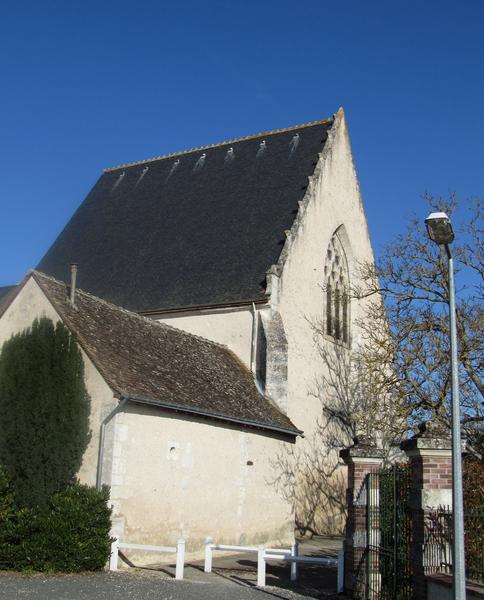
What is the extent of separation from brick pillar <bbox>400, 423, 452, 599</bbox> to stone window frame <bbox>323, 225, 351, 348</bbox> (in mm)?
13347

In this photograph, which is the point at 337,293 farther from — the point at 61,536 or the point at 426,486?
the point at 426,486

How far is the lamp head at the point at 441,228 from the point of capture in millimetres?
7406

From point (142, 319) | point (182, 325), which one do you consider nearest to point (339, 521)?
point (182, 325)

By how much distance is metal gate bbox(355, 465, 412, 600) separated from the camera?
9.20 m

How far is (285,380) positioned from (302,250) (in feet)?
14.4

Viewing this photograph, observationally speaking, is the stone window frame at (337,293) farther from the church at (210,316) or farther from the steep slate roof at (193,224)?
the steep slate roof at (193,224)

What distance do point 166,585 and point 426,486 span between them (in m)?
4.76

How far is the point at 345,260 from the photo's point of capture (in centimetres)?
2462

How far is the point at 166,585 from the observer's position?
11.0 meters

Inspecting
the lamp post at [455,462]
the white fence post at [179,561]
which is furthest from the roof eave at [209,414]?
the lamp post at [455,462]

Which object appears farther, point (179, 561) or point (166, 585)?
point (179, 561)

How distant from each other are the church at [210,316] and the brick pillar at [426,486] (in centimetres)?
582

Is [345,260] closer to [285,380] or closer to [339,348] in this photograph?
[339,348]

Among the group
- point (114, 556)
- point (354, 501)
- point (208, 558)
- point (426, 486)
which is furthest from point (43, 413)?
point (426, 486)
